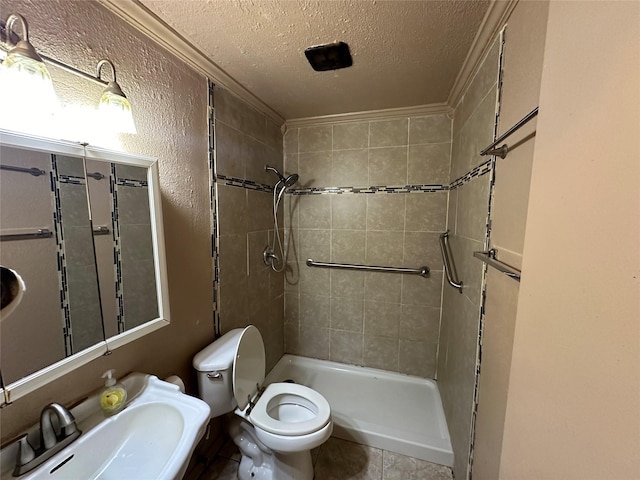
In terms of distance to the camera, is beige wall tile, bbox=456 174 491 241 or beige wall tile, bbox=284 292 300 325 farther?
beige wall tile, bbox=284 292 300 325

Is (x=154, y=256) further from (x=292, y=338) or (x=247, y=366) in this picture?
(x=292, y=338)

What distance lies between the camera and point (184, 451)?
777 millimetres

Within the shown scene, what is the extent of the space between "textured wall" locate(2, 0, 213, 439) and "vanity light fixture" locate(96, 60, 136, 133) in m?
0.05

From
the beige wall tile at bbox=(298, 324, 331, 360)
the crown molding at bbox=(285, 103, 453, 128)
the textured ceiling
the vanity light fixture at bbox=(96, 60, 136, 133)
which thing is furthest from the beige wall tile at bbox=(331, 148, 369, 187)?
the vanity light fixture at bbox=(96, 60, 136, 133)

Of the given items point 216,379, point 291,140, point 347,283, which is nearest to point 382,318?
point 347,283

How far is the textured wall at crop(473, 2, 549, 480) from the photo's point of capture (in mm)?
762

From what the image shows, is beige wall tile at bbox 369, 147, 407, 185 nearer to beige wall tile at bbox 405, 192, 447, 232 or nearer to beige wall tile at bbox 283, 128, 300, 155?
beige wall tile at bbox 405, 192, 447, 232

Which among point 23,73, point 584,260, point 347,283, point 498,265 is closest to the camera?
point 584,260

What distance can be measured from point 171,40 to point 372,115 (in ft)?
4.57

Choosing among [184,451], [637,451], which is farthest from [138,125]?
[637,451]

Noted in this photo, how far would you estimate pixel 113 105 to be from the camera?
2.88ft

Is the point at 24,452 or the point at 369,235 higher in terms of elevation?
the point at 369,235

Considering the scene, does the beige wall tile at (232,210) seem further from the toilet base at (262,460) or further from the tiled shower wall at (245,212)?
the toilet base at (262,460)

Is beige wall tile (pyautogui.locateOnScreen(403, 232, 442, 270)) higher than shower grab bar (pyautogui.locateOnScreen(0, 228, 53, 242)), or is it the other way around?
shower grab bar (pyautogui.locateOnScreen(0, 228, 53, 242))
